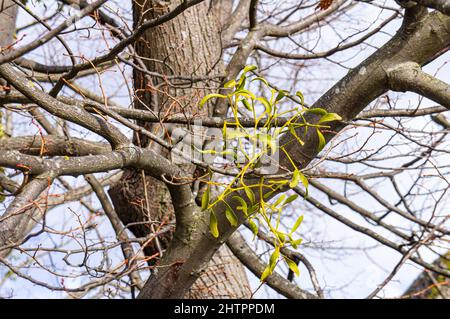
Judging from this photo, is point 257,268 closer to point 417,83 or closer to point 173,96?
point 173,96

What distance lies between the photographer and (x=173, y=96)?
16.2ft

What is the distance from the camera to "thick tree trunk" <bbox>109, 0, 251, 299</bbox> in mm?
4867

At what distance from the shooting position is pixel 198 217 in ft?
12.6

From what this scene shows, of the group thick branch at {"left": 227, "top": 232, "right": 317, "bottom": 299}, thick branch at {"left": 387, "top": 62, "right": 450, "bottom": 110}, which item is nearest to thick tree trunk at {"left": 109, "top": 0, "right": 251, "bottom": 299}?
thick branch at {"left": 227, "top": 232, "right": 317, "bottom": 299}

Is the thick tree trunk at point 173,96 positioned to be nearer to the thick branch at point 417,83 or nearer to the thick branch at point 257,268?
the thick branch at point 257,268

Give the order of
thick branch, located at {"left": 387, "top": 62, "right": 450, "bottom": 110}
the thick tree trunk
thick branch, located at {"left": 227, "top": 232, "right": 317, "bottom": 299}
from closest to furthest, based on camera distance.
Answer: thick branch, located at {"left": 387, "top": 62, "right": 450, "bottom": 110}
thick branch, located at {"left": 227, "top": 232, "right": 317, "bottom": 299}
the thick tree trunk

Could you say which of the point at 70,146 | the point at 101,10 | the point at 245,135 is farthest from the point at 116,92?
the point at 245,135

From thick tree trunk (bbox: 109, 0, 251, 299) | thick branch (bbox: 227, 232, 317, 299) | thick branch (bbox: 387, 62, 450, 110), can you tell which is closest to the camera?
thick branch (bbox: 387, 62, 450, 110)

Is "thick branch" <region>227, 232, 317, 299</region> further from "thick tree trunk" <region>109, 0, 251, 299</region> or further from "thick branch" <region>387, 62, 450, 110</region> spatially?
"thick branch" <region>387, 62, 450, 110</region>

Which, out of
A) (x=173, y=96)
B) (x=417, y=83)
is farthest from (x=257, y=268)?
(x=417, y=83)

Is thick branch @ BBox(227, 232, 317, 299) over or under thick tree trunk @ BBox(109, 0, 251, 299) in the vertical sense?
under
